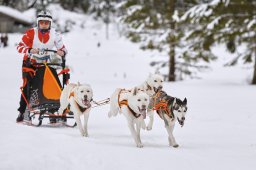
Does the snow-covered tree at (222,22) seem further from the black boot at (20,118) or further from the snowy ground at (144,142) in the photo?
the black boot at (20,118)

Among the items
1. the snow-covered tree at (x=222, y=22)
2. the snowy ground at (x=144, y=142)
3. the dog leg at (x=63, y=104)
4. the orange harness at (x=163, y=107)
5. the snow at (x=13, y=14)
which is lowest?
the snowy ground at (x=144, y=142)

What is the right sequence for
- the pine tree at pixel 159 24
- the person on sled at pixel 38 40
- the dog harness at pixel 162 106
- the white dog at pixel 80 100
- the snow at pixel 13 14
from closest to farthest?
the dog harness at pixel 162 106
the white dog at pixel 80 100
the person on sled at pixel 38 40
the pine tree at pixel 159 24
the snow at pixel 13 14

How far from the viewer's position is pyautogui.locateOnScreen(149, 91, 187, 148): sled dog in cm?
601

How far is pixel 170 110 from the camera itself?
621cm

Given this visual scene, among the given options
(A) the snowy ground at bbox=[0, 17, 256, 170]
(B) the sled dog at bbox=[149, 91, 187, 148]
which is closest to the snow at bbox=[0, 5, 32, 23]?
(A) the snowy ground at bbox=[0, 17, 256, 170]

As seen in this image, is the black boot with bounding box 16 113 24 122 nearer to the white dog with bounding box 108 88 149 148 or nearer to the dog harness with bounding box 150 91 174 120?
the white dog with bounding box 108 88 149 148

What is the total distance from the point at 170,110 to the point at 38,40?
3.06 metres

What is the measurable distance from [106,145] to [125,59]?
104ft

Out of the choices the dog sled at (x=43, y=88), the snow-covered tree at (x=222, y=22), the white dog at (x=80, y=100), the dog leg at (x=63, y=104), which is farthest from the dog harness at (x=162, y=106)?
the snow-covered tree at (x=222, y=22)

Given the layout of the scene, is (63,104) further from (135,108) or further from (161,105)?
(161,105)

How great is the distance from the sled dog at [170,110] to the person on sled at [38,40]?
2283 mm

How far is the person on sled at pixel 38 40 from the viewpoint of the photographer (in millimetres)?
7676

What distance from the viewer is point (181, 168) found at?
16.3 feet

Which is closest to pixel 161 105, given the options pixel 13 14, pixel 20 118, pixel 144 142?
pixel 144 142
